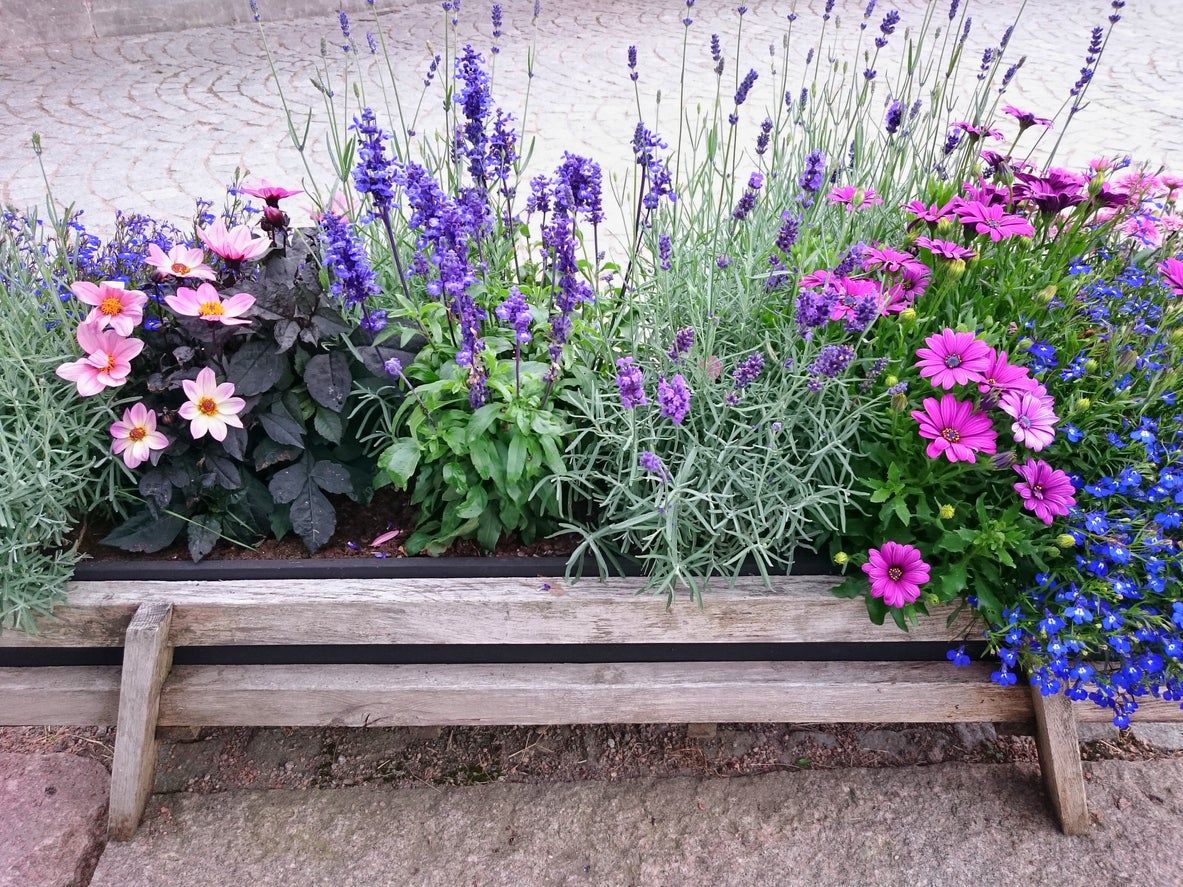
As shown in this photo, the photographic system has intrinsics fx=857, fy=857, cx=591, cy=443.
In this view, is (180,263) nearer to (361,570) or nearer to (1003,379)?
(361,570)

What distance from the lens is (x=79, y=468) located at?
1.79m

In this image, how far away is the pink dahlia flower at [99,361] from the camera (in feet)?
5.51

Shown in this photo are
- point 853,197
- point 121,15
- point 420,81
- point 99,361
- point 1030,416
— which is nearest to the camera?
point 1030,416

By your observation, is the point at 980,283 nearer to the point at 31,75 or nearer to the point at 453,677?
the point at 453,677

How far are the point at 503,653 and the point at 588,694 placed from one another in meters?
0.20

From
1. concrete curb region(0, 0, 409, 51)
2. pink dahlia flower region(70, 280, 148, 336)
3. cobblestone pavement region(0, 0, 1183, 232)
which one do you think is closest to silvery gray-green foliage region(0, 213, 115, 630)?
pink dahlia flower region(70, 280, 148, 336)

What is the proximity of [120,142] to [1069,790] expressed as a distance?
18.9 ft

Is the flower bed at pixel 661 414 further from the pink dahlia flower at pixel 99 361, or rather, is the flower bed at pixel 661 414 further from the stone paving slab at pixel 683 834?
the stone paving slab at pixel 683 834

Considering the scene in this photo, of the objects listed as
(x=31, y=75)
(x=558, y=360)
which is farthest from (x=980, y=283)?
(x=31, y=75)

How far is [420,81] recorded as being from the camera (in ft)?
20.5

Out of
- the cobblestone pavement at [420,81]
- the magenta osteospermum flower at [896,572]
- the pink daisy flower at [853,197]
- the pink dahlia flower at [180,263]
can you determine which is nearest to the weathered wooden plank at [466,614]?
the magenta osteospermum flower at [896,572]

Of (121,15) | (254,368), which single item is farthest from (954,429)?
(121,15)

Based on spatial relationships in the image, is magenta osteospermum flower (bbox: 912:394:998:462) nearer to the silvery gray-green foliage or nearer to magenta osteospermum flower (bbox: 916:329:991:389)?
magenta osteospermum flower (bbox: 916:329:991:389)

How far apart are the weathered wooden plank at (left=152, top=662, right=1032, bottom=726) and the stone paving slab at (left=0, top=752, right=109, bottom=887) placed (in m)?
0.33
